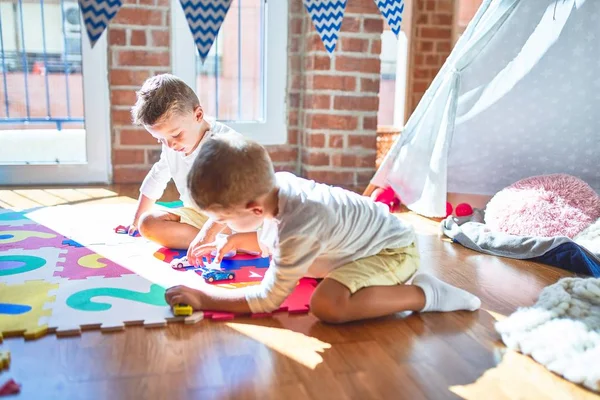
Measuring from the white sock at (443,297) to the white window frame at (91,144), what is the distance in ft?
6.04

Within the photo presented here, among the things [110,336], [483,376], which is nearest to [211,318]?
[110,336]

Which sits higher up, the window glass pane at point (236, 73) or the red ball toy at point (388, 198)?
the window glass pane at point (236, 73)

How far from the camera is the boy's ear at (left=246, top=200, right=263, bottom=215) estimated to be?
99 centimetres

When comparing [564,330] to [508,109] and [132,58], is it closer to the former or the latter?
[508,109]

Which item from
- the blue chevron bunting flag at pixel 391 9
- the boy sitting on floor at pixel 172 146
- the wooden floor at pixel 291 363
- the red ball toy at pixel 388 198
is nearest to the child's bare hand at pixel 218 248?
the boy sitting on floor at pixel 172 146

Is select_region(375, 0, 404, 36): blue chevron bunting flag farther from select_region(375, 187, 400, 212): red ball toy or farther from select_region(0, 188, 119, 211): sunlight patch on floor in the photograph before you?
select_region(0, 188, 119, 211): sunlight patch on floor

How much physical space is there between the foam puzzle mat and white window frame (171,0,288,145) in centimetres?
102

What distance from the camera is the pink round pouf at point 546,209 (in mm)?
1717

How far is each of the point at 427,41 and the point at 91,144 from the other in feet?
7.43

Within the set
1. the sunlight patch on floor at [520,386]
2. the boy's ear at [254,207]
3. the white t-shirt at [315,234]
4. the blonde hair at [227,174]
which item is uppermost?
the blonde hair at [227,174]

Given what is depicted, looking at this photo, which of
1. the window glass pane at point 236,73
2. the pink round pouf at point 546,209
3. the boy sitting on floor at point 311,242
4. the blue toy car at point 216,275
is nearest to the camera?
the boy sitting on floor at point 311,242

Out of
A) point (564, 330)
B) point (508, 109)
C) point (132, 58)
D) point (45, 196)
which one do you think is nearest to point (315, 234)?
point (564, 330)

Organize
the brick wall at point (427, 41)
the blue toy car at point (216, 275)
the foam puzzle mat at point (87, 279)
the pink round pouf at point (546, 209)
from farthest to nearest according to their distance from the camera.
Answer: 1. the brick wall at point (427, 41)
2. the pink round pouf at point (546, 209)
3. the blue toy car at point (216, 275)
4. the foam puzzle mat at point (87, 279)

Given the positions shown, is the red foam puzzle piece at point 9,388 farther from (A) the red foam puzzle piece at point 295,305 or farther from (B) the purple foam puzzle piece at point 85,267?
(B) the purple foam puzzle piece at point 85,267
